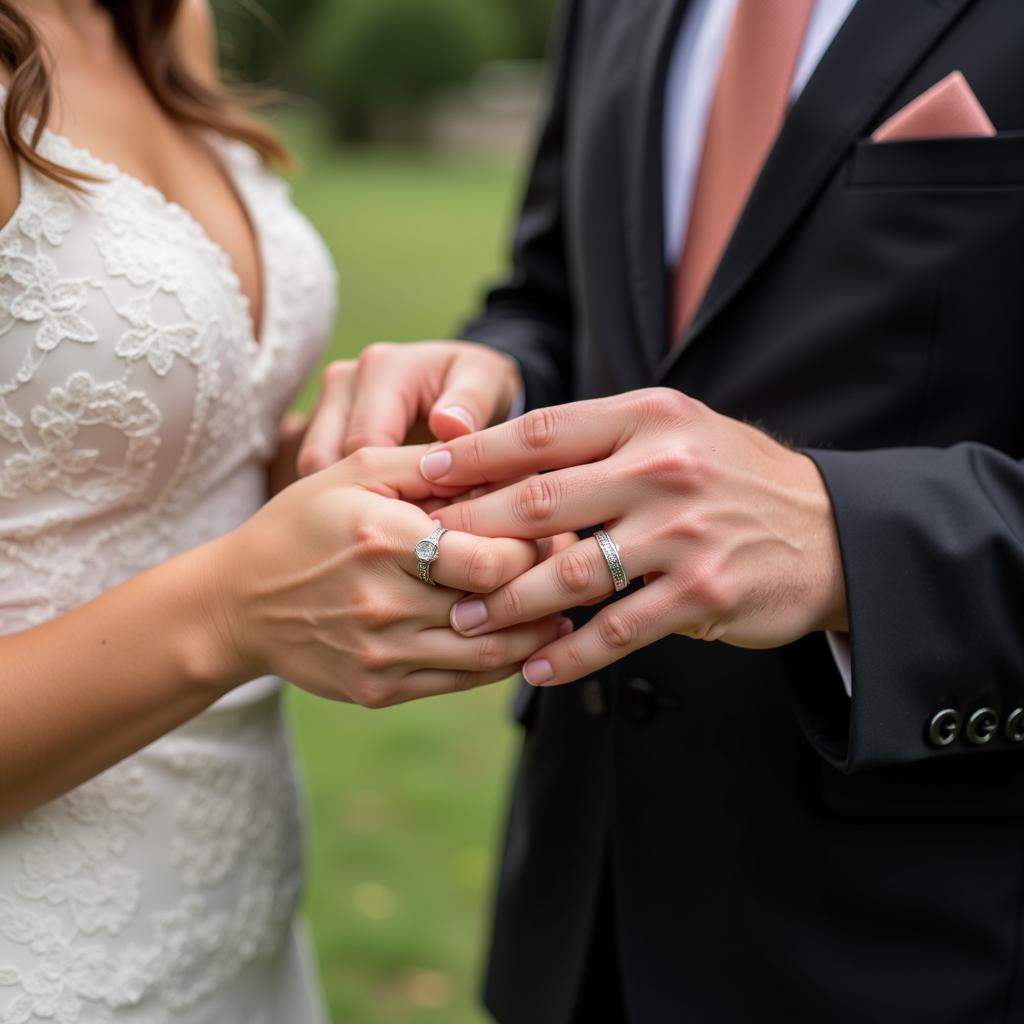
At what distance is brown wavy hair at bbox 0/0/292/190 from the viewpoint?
5.39 ft

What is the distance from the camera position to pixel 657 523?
4.63 ft

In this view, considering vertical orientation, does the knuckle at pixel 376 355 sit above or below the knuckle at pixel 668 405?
below

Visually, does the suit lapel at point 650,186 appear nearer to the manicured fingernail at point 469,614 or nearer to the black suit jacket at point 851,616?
the black suit jacket at point 851,616

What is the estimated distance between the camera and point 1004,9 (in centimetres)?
161

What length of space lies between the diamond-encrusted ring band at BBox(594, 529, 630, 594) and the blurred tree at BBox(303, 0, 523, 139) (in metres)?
27.3

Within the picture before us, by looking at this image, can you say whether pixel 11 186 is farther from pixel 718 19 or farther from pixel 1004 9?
pixel 1004 9

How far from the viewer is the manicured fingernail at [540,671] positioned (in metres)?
1.52

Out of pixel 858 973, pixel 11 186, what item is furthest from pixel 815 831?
pixel 11 186

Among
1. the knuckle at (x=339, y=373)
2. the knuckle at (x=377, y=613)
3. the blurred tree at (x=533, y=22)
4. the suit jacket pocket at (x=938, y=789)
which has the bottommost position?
the blurred tree at (x=533, y=22)

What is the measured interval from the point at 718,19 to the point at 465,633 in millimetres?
1127

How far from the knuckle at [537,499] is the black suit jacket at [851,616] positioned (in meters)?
0.35

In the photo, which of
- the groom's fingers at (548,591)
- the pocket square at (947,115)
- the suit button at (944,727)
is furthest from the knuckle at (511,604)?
the pocket square at (947,115)

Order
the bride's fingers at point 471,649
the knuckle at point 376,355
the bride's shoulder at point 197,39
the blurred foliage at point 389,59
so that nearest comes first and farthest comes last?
the bride's fingers at point 471,649
the knuckle at point 376,355
the bride's shoulder at point 197,39
the blurred foliage at point 389,59

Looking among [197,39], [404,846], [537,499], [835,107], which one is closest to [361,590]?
[537,499]
